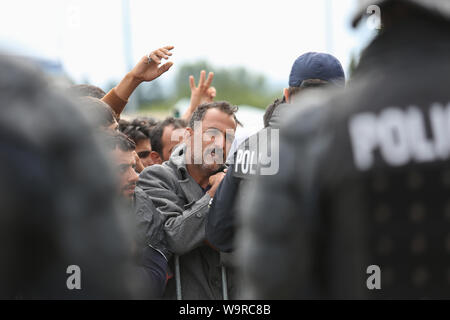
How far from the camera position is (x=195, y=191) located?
4.27 m

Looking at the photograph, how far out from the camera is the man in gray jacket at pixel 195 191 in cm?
402

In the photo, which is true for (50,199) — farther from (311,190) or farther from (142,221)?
(142,221)

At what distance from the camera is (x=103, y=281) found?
1874 millimetres

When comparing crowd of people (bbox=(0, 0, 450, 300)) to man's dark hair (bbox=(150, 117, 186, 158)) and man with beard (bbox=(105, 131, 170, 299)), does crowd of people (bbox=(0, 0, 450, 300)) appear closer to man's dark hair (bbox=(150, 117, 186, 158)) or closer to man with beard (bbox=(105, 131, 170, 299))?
man with beard (bbox=(105, 131, 170, 299))

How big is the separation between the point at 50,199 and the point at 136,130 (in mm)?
3896

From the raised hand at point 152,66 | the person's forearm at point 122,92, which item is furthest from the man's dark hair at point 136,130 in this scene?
the raised hand at point 152,66

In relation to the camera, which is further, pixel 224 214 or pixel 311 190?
pixel 224 214

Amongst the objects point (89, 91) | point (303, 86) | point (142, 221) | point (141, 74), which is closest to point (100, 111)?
point (142, 221)

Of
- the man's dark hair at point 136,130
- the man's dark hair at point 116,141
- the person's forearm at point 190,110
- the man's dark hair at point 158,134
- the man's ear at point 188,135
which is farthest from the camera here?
the person's forearm at point 190,110

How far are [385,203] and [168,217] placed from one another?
2.26 metres

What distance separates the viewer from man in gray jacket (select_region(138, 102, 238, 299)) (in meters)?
4.02

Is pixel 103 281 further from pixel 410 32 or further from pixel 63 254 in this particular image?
pixel 410 32

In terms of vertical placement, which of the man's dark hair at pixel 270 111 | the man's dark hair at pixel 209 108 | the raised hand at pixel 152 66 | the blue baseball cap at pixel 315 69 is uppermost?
the raised hand at pixel 152 66

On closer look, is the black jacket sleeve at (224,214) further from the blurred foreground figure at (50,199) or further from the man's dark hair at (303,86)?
the blurred foreground figure at (50,199)
